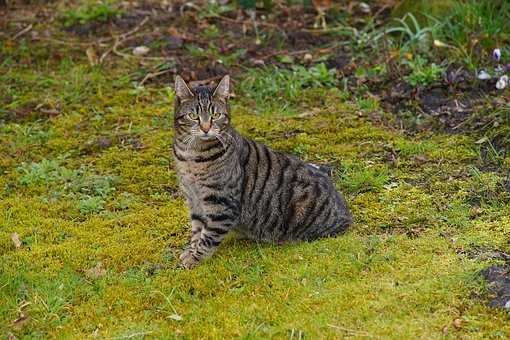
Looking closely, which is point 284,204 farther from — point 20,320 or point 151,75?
point 151,75

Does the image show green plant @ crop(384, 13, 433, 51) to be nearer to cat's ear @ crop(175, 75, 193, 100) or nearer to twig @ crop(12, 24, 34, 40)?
cat's ear @ crop(175, 75, 193, 100)

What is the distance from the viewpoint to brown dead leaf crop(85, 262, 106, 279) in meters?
4.90

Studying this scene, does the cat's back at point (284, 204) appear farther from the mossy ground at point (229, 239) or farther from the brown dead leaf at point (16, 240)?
the brown dead leaf at point (16, 240)

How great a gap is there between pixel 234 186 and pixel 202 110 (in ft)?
1.77

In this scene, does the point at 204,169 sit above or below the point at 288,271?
above

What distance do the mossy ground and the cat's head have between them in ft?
2.68

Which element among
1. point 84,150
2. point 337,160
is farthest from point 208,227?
point 84,150

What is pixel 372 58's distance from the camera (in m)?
8.08

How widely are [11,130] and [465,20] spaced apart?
4450 mm

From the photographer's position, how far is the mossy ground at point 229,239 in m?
4.29

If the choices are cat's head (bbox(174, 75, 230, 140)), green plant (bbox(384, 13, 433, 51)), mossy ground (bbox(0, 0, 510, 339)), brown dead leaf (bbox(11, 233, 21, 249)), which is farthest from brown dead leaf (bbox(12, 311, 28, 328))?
green plant (bbox(384, 13, 433, 51))

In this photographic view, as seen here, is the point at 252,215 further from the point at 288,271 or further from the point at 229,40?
the point at 229,40

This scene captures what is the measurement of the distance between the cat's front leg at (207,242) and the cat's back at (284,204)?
8.9 inches

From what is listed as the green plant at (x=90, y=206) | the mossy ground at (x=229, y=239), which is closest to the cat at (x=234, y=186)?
the mossy ground at (x=229, y=239)
